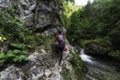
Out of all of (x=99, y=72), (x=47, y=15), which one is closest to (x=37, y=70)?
(x=47, y=15)

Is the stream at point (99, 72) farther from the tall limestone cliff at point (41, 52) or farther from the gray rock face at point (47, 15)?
the gray rock face at point (47, 15)

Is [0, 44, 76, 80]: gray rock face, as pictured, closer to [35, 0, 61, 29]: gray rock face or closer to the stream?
[35, 0, 61, 29]: gray rock face

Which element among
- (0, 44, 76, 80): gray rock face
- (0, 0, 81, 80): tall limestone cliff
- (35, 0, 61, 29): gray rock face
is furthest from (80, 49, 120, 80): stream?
(35, 0, 61, 29): gray rock face

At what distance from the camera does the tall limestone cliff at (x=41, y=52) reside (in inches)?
293

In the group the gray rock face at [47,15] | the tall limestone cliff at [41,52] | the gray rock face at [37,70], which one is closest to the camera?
the gray rock face at [37,70]

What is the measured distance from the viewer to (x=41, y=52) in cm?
914

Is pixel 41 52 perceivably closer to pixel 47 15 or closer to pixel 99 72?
pixel 47 15

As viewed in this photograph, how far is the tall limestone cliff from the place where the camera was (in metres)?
7.45

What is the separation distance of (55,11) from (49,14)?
1042 mm

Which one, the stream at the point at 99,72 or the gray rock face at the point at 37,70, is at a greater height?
the gray rock face at the point at 37,70

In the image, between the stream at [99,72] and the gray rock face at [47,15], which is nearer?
the gray rock face at [47,15]

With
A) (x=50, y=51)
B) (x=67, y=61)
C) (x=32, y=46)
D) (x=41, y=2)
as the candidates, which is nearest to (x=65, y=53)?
(x=67, y=61)

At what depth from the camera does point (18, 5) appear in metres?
10.6

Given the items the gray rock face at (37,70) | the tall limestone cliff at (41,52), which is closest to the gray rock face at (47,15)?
the tall limestone cliff at (41,52)
